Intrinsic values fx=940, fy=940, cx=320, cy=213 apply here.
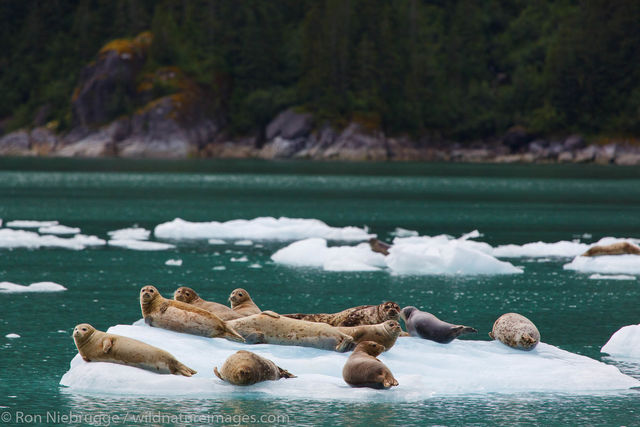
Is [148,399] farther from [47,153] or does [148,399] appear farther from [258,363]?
[47,153]

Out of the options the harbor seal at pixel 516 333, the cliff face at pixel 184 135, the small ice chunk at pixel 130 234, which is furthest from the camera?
the cliff face at pixel 184 135

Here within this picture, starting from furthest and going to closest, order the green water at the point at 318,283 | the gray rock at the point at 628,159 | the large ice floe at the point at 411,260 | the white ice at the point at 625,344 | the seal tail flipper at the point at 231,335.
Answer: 1. the gray rock at the point at 628,159
2. the large ice floe at the point at 411,260
3. the white ice at the point at 625,344
4. the seal tail flipper at the point at 231,335
5. the green water at the point at 318,283

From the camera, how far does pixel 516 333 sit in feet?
52.9

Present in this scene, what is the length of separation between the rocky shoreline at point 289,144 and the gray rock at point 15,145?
2819 millimetres

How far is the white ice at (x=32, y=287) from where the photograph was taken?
2448 cm

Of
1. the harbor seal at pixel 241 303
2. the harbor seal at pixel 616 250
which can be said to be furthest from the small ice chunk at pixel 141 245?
the harbor seal at pixel 241 303

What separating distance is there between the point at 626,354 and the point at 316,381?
260 inches

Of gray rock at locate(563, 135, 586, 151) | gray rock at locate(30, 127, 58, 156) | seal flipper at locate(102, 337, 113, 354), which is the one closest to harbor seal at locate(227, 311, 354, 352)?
seal flipper at locate(102, 337, 113, 354)

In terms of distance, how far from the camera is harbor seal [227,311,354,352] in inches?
603

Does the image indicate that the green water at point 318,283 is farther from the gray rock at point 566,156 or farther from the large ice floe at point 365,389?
the gray rock at point 566,156

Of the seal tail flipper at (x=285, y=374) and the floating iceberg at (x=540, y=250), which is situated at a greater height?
the floating iceberg at (x=540, y=250)

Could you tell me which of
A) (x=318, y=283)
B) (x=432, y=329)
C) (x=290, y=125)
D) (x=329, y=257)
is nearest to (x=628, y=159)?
(x=290, y=125)

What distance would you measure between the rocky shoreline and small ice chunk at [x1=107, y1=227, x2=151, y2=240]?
330ft

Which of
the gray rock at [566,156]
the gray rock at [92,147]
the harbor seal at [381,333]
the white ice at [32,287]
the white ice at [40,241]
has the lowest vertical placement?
the white ice at [32,287]
